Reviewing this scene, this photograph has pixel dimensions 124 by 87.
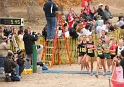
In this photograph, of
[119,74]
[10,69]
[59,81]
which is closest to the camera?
[119,74]

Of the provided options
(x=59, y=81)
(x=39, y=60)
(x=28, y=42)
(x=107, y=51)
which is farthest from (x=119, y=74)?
(x=39, y=60)

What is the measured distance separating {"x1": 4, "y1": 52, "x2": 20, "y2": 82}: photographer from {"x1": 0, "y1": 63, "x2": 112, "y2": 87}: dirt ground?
27 centimetres

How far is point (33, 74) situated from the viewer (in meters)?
21.2

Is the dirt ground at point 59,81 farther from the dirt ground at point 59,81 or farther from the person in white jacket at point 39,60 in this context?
the person in white jacket at point 39,60

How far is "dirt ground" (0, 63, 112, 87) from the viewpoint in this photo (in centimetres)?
1873

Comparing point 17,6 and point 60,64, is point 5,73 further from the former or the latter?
point 17,6

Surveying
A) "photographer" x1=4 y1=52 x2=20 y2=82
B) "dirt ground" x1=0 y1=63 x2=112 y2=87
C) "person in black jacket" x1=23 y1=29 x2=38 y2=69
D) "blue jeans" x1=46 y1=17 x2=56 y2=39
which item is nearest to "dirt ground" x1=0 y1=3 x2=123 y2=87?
"dirt ground" x1=0 y1=63 x2=112 y2=87

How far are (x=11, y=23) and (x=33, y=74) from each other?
2.48 m

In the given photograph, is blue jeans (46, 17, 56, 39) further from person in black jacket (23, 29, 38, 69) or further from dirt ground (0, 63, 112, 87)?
dirt ground (0, 63, 112, 87)

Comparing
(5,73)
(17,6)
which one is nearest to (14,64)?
(5,73)

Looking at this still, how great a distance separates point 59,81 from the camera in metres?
Answer: 19.6

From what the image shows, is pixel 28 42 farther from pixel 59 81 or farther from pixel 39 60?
pixel 59 81

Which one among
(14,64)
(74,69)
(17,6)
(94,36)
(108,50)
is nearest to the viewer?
(14,64)

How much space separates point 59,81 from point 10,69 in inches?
75.2
